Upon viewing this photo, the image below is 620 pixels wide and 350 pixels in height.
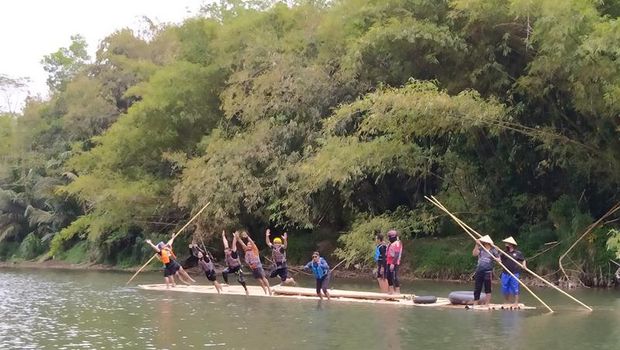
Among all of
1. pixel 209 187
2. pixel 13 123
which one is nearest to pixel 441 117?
pixel 209 187

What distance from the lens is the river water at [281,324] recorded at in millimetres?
12820

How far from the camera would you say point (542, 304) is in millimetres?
18172

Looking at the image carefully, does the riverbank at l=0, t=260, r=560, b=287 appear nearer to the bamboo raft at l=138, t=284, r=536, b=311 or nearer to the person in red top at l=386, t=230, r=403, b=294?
the person in red top at l=386, t=230, r=403, b=294

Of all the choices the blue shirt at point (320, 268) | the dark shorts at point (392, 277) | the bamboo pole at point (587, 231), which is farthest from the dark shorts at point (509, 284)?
the bamboo pole at point (587, 231)

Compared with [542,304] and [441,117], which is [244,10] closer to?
[441,117]

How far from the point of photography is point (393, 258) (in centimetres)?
1920

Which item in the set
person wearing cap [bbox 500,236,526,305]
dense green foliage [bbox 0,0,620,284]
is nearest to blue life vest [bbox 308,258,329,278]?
person wearing cap [bbox 500,236,526,305]

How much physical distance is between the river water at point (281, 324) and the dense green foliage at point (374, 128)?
5.11 m

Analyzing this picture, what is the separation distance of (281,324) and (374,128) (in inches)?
418

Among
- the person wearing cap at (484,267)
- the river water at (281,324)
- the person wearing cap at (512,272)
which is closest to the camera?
the river water at (281,324)

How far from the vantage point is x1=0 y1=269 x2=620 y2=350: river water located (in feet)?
42.1

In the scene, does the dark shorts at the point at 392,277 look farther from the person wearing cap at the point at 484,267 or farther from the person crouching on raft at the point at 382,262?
the person wearing cap at the point at 484,267

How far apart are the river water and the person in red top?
1591mm

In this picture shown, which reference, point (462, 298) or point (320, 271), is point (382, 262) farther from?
point (462, 298)
